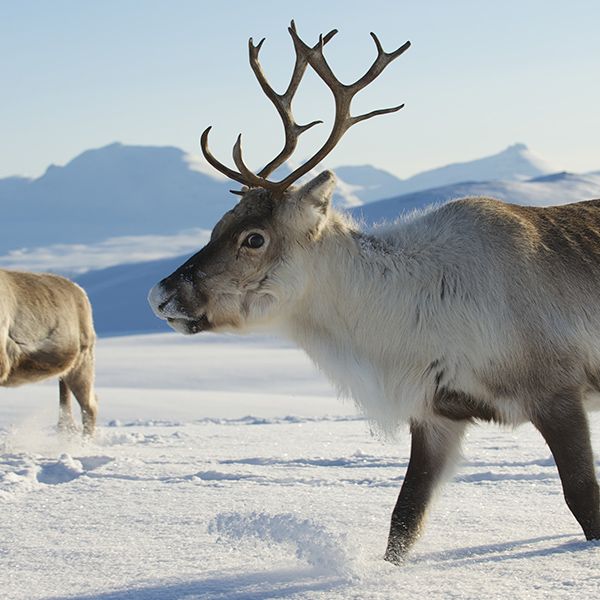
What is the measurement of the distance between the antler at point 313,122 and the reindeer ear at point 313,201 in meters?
0.26

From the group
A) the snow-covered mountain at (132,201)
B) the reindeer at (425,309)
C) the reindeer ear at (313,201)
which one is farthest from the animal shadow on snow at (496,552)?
the snow-covered mountain at (132,201)

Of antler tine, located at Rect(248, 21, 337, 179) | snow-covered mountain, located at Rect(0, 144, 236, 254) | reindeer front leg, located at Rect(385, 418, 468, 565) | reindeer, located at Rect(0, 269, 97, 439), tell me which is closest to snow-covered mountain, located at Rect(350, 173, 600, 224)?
reindeer, located at Rect(0, 269, 97, 439)

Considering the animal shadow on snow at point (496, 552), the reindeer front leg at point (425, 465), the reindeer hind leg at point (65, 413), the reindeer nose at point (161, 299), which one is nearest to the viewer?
the animal shadow on snow at point (496, 552)

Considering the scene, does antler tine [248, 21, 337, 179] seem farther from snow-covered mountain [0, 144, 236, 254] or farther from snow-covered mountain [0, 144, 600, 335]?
snow-covered mountain [0, 144, 236, 254]

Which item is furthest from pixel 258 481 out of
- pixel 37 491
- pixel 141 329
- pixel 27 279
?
pixel 141 329

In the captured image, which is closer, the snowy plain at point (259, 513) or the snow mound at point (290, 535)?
the snowy plain at point (259, 513)

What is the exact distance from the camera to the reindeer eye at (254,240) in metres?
3.04

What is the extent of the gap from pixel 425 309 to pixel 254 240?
74cm

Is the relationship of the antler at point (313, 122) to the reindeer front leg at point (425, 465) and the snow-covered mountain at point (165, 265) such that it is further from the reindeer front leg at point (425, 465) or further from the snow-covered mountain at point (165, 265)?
the snow-covered mountain at point (165, 265)

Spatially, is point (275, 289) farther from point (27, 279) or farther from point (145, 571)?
point (27, 279)

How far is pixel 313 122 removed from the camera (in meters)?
3.42

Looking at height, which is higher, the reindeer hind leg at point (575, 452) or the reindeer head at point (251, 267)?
the reindeer head at point (251, 267)

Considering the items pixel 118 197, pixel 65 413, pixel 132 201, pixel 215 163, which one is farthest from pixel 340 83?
pixel 118 197

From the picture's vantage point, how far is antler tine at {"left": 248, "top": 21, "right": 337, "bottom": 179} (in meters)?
3.42
